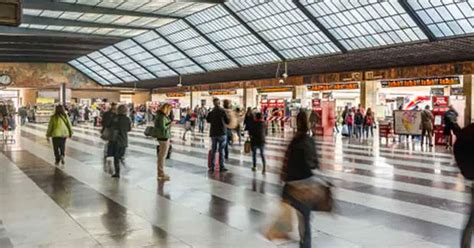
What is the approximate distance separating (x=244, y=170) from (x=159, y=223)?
18.6 feet

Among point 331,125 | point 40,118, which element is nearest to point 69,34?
point 40,118

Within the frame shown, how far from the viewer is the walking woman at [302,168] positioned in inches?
191

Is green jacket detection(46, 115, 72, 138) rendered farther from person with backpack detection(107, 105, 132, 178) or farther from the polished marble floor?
person with backpack detection(107, 105, 132, 178)

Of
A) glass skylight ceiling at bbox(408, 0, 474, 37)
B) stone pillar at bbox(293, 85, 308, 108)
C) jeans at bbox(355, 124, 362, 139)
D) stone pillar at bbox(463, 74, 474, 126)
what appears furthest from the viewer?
stone pillar at bbox(293, 85, 308, 108)

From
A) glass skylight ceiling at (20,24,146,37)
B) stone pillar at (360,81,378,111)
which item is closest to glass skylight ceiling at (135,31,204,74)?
glass skylight ceiling at (20,24,146,37)

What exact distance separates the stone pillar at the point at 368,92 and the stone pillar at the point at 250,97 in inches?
516

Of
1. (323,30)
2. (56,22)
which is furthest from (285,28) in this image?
(56,22)

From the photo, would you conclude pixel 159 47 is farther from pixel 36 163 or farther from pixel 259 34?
pixel 36 163

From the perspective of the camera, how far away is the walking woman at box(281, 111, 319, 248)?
15.9ft

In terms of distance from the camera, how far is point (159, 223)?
6707 millimetres

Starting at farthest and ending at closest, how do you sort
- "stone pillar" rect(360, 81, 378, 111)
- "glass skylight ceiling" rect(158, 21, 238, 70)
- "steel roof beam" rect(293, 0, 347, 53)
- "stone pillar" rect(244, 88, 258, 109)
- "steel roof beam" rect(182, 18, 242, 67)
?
"stone pillar" rect(244, 88, 258, 109) → "glass skylight ceiling" rect(158, 21, 238, 70) → "steel roof beam" rect(182, 18, 242, 67) → "stone pillar" rect(360, 81, 378, 111) → "steel roof beam" rect(293, 0, 347, 53)

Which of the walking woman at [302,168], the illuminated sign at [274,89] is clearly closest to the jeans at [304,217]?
the walking woman at [302,168]

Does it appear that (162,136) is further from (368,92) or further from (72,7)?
(368,92)

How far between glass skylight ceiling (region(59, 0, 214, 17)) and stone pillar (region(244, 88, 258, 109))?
1078 cm
